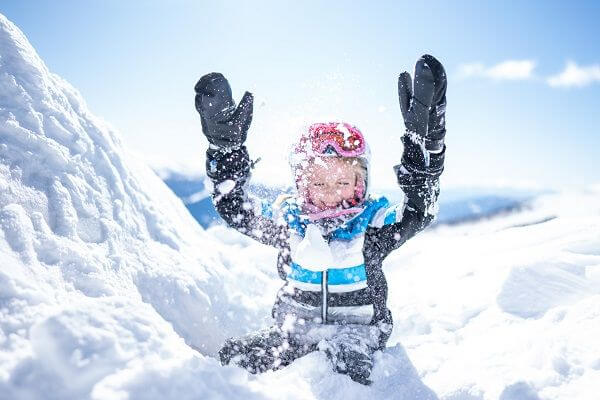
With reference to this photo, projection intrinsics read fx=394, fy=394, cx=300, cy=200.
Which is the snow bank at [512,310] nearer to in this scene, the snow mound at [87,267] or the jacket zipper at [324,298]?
the jacket zipper at [324,298]

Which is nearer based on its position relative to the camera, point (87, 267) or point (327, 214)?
point (87, 267)

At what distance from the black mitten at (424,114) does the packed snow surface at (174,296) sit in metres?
0.45

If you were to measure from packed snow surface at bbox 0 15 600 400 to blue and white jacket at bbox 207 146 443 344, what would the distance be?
301 millimetres

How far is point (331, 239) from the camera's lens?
97.0 inches

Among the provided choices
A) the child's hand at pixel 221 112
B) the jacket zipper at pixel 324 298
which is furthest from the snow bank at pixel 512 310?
the child's hand at pixel 221 112

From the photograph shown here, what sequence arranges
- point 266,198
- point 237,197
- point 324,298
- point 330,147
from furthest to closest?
point 266,198 < point 237,197 < point 330,147 < point 324,298

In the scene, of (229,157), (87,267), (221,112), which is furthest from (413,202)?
(87,267)

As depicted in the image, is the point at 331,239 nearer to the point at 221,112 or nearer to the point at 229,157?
the point at 229,157

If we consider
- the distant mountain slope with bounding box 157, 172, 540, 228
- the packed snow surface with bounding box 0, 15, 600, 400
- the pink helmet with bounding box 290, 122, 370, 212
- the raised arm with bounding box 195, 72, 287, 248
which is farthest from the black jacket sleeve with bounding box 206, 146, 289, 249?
the packed snow surface with bounding box 0, 15, 600, 400

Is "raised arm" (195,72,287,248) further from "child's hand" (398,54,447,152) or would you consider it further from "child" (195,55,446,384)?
"child's hand" (398,54,447,152)

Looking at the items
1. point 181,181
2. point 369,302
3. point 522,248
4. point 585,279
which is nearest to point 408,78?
point 369,302

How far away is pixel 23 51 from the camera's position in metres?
2.96

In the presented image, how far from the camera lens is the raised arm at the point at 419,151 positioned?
209cm

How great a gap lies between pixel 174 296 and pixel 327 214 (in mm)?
1378
